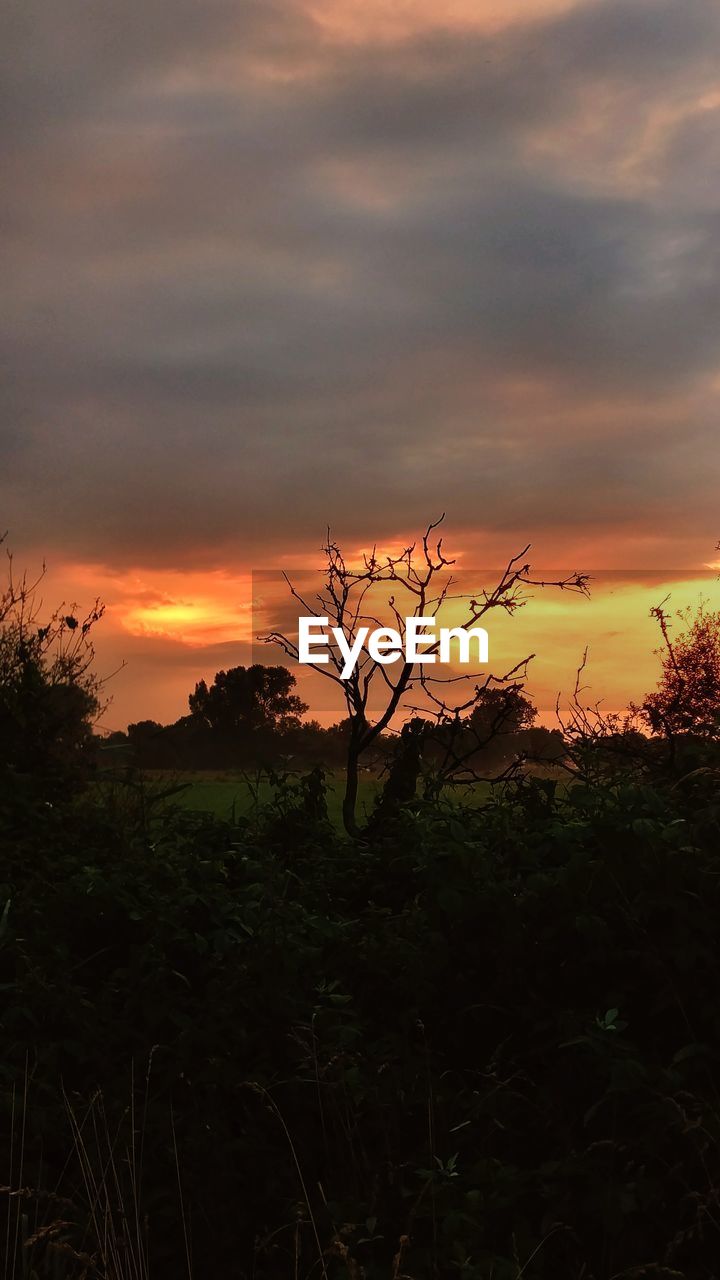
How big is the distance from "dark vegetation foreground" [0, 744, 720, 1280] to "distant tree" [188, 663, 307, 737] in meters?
6.40

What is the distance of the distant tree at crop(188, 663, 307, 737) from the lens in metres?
13.0

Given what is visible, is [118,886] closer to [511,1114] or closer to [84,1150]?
[84,1150]

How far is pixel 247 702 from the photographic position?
1416 centimetres

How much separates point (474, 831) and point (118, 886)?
6.77ft

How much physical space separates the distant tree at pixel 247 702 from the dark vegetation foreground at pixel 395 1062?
6403mm

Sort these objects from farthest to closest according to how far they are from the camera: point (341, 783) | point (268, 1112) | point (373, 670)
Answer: point (341, 783)
point (373, 670)
point (268, 1112)

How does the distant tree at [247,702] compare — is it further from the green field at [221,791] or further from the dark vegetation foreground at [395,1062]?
the dark vegetation foreground at [395,1062]

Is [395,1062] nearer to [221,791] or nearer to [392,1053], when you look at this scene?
[392,1053]

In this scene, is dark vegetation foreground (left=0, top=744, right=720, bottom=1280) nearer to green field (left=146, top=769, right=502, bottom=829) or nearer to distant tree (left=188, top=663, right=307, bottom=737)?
green field (left=146, top=769, right=502, bottom=829)

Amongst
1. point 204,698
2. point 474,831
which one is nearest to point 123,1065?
point 474,831

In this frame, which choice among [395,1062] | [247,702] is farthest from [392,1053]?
[247,702]

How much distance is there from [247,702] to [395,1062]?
918 cm

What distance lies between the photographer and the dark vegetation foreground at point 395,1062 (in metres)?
4.33

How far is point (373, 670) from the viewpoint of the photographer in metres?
10.1
